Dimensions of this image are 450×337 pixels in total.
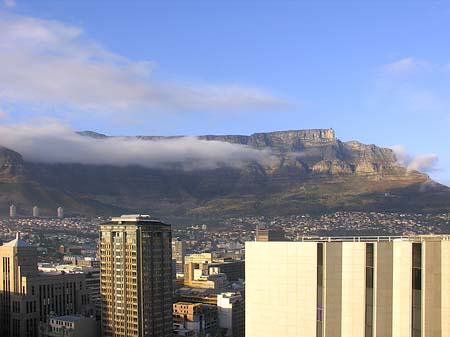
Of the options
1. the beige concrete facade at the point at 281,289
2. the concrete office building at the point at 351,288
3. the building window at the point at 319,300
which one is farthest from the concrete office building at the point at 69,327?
the building window at the point at 319,300

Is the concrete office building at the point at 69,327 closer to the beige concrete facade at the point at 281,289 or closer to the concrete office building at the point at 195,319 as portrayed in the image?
the concrete office building at the point at 195,319

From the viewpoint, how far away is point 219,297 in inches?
3994

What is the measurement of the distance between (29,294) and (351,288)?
6778 centimetres

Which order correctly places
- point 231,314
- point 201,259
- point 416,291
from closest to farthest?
1. point 416,291
2. point 231,314
3. point 201,259

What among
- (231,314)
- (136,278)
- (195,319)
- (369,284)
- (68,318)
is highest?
(369,284)

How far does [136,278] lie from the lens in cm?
7406

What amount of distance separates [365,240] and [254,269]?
3537 millimetres

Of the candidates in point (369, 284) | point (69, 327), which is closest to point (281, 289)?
point (369, 284)

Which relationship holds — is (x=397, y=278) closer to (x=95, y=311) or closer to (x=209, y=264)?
(x=95, y=311)

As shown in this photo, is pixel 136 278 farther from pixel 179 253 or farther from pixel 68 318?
pixel 179 253

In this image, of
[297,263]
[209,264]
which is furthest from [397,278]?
[209,264]

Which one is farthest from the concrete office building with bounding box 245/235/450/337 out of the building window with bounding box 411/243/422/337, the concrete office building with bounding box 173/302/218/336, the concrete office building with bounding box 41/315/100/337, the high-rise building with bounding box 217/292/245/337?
the high-rise building with bounding box 217/292/245/337

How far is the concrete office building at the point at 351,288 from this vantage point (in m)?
17.1

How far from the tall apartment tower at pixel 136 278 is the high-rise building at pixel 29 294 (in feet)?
27.2
